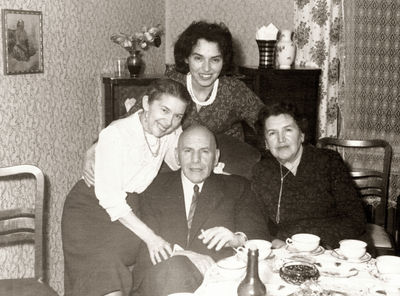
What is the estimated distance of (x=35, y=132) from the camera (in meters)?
3.20

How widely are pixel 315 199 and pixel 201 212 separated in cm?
57

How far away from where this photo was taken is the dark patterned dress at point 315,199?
2592 millimetres

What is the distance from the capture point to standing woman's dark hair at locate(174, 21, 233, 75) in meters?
2.99

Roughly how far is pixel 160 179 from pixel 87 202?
354 mm

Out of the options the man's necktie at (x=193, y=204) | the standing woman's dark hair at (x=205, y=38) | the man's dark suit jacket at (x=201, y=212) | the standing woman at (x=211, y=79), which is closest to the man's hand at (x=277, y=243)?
the man's dark suit jacket at (x=201, y=212)

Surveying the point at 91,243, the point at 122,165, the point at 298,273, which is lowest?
the point at 91,243

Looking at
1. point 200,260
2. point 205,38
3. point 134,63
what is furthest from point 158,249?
point 134,63

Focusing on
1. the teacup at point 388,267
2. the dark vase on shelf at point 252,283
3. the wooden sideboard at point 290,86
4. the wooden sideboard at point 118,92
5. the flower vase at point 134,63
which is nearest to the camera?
the dark vase on shelf at point 252,283

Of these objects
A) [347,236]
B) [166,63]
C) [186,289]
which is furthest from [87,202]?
[166,63]

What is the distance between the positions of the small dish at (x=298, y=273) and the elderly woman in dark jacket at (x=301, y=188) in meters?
0.71

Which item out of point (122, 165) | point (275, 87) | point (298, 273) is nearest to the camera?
point (298, 273)

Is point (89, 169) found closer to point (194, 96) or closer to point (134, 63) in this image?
point (194, 96)

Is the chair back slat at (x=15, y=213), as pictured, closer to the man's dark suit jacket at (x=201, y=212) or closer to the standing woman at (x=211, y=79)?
the man's dark suit jacket at (x=201, y=212)

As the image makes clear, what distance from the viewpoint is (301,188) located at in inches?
104
